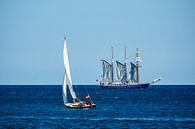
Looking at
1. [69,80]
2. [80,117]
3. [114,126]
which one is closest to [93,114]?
[80,117]

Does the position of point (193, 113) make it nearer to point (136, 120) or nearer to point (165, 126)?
point (136, 120)

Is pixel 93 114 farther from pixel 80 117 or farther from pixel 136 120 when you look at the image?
pixel 136 120

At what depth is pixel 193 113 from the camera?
379ft

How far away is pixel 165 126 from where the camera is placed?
89.8 m

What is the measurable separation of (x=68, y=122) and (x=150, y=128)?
49.8ft

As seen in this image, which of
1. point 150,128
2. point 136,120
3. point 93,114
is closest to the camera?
point 150,128

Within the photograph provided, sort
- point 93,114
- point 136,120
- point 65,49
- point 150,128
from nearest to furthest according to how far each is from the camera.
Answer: point 150,128 → point 136,120 → point 93,114 → point 65,49

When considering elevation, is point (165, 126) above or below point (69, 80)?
below

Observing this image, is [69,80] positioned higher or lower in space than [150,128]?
higher

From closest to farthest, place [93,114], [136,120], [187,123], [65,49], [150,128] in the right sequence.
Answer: [150,128]
[187,123]
[136,120]
[93,114]
[65,49]

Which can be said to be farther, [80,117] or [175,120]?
[80,117]

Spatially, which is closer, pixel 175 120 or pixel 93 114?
pixel 175 120

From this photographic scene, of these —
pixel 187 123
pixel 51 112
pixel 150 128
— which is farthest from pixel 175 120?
pixel 51 112

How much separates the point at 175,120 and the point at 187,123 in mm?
5320
